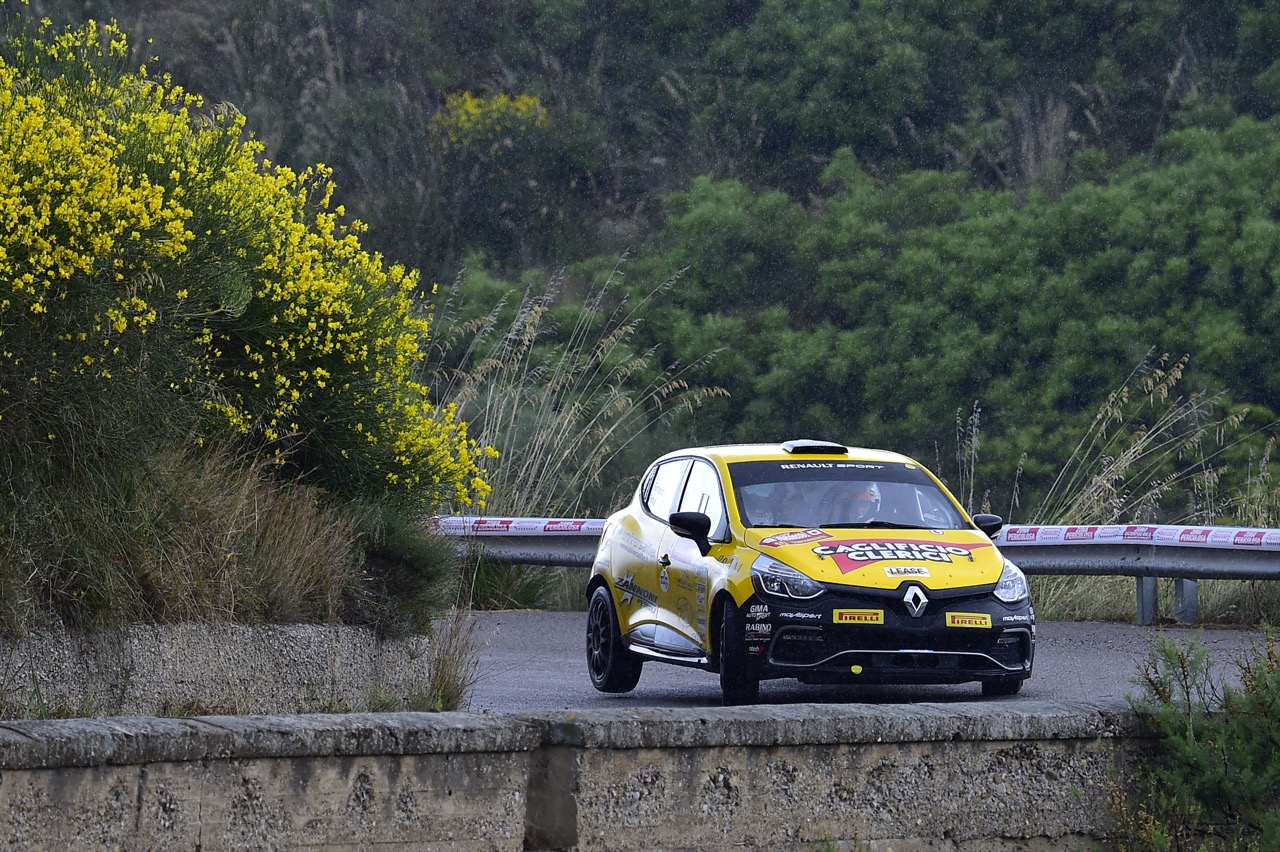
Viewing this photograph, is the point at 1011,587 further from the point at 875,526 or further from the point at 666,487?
the point at 666,487

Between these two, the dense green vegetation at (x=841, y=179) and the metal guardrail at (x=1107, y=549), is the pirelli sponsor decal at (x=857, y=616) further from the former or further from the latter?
the dense green vegetation at (x=841, y=179)

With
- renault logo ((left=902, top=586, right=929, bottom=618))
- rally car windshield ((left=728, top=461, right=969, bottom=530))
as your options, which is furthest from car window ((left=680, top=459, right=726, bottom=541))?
renault logo ((left=902, top=586, right=929, bottom=618))

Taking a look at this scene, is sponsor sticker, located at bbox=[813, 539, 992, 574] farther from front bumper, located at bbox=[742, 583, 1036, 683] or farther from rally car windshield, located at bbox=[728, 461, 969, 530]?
rally car windshield, located at bbox=[728, 461, 969, 530]

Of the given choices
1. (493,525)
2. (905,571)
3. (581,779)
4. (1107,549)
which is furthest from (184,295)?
(1107,549)

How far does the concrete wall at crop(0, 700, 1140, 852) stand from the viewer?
4.97 meters

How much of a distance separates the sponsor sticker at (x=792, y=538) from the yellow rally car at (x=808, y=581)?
0.02 meters

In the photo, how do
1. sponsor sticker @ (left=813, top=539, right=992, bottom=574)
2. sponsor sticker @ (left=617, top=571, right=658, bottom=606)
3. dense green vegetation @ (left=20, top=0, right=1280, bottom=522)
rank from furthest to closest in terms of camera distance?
dense green vegetation @ (left=20, top=0, right=1280, bottom=522) → sponsor sticker @ (left=617, top=571, right=658, bottom=606) → sponsor sticker @ (left=813, top=539, right=992, bottom=574)

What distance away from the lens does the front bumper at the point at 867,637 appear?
9938mm

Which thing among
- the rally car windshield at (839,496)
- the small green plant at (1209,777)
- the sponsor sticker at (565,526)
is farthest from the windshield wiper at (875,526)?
the sponsor sticker at (565,526)

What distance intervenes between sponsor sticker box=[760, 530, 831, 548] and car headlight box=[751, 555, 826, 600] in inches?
8.0

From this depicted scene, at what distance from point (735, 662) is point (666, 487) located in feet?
7.39

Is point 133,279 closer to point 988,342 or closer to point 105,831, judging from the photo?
point 105,831

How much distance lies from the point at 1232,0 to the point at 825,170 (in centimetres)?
853

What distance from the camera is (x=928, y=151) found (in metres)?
39.1
